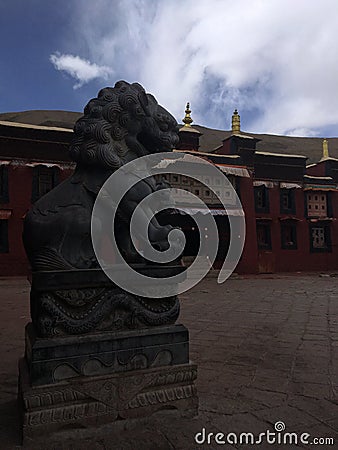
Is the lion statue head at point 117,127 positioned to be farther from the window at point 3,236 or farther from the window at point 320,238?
the window at point 320,238

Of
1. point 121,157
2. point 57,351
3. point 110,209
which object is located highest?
point 121,157

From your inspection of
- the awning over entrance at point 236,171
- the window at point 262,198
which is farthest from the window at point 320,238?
the awning over entrance at point 236,171

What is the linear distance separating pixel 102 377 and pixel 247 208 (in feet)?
53.4

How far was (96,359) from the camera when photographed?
2.02 metres

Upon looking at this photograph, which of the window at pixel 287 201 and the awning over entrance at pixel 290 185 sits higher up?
the awning over entrance at pixel 290 185

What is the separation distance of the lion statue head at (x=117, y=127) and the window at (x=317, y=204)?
61.7 ft

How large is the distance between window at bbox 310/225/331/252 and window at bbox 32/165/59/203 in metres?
13.6

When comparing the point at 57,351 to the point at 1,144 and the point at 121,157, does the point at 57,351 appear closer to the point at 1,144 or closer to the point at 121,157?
the point at 121,157

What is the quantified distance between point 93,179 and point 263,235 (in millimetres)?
17088

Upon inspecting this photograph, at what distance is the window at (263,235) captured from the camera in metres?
18.4

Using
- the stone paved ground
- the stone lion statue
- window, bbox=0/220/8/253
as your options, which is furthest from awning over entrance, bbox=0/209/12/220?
the stone lion statue

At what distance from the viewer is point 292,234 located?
19.1 meters

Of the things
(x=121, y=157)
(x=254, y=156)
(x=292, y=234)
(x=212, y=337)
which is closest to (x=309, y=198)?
(x=292, y=234)

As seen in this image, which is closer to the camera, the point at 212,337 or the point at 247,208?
the point at 212,337
